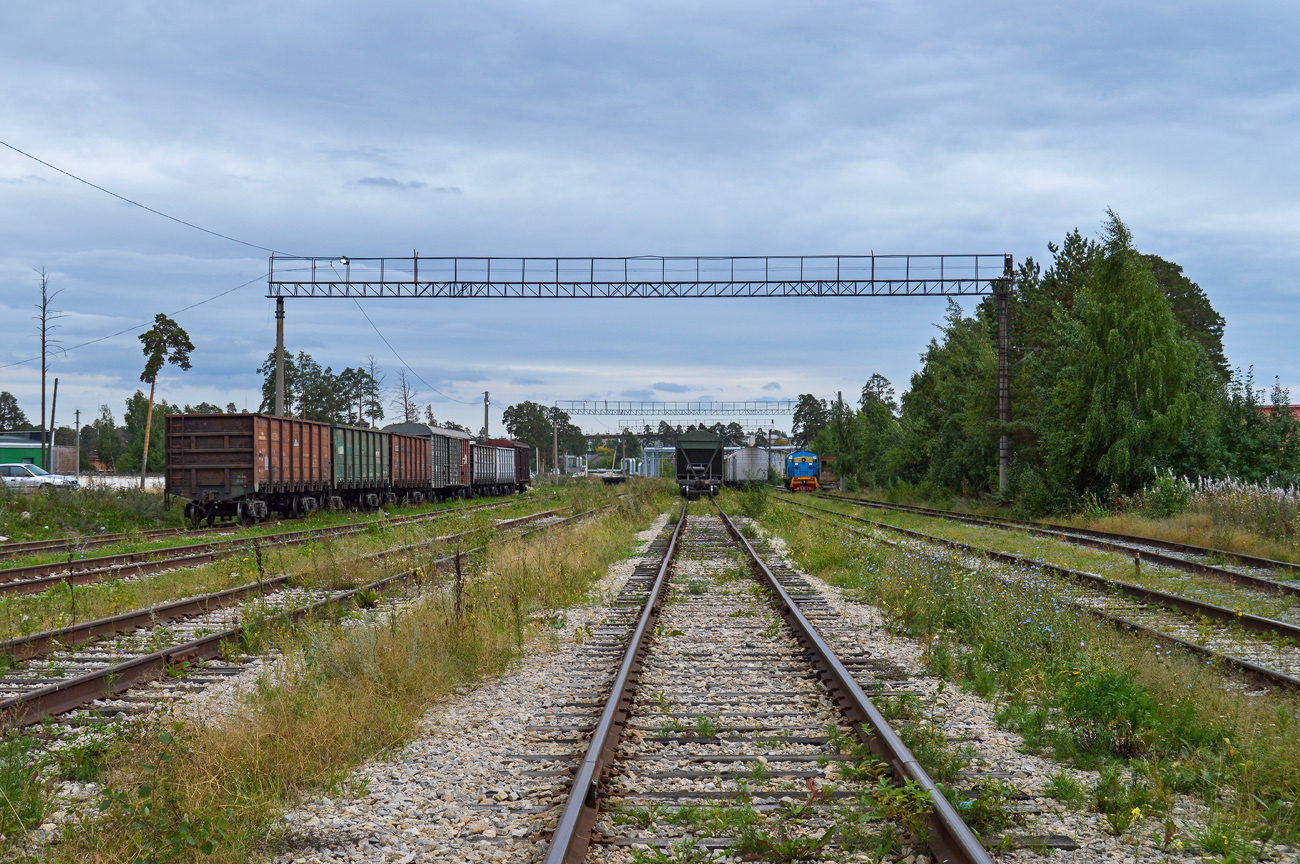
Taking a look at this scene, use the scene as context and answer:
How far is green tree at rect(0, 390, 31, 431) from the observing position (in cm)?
15338

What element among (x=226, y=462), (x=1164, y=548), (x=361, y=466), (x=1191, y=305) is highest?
(x=1191, y=305)

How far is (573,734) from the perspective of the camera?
629 centimetres

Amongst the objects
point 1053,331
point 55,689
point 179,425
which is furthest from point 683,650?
point 1053,331

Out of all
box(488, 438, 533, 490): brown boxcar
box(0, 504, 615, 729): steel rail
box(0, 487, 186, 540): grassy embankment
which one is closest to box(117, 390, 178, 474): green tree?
box(488, 438, 533, 490): brown boxcar

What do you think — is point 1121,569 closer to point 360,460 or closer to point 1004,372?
point 1004,372

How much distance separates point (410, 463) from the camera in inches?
1529

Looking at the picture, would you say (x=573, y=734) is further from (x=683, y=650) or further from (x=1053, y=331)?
(x=1053, y=331)

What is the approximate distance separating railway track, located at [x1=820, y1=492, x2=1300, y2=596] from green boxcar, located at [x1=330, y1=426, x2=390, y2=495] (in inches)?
796

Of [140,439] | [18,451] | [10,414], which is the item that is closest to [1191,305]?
[18,451]

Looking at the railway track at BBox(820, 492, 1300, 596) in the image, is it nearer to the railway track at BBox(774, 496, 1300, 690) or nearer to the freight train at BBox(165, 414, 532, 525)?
the railway track at BBox(774, 496, 1300, 690)

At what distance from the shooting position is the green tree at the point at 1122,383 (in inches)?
1044

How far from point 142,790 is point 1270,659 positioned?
8.87 m

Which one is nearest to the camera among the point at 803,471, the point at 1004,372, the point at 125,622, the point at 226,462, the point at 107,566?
the point at 125,622

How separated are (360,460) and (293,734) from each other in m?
28.5
